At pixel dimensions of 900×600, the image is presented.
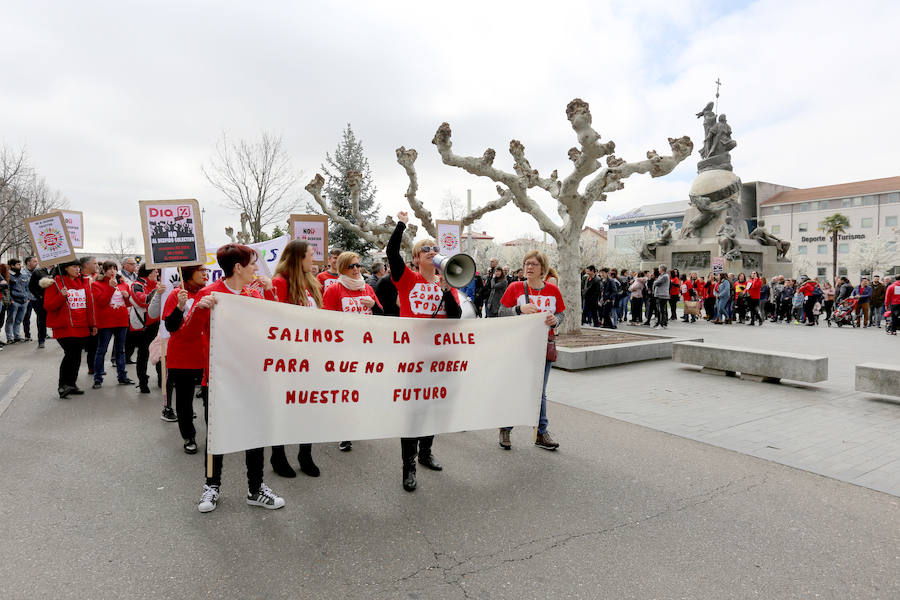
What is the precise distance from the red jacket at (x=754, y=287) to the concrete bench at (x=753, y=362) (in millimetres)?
11310

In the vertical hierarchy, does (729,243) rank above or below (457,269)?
above

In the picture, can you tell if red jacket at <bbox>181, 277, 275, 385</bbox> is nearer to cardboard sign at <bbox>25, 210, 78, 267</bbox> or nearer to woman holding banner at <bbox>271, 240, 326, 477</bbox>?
woman holding banner at <bbox>271, 240, 326, 477</bbox>

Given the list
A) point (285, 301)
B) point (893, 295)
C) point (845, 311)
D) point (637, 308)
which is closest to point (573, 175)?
point (637, 308)

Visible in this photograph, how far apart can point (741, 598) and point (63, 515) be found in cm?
426

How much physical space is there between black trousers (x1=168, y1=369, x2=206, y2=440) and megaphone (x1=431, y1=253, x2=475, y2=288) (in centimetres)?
245

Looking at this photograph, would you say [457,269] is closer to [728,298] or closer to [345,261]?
[345,261]

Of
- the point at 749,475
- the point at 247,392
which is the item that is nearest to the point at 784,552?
the point at 749,475

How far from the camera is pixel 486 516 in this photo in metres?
3.64

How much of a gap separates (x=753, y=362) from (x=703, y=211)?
Answer: 25.8 metres

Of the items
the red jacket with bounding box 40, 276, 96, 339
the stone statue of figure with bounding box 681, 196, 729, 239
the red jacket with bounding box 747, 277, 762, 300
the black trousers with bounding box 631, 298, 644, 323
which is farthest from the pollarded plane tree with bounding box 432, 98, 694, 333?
the stone statue of figure with bounding box 681, 196, 729, 239

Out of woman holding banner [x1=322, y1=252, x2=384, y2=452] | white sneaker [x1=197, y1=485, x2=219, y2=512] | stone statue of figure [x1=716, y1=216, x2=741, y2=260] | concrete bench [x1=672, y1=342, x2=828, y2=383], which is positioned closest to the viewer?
white sneaker [x1=197, y1=485, x2=219, y2=512]

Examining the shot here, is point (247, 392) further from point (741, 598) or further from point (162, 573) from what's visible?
point (741, 598)

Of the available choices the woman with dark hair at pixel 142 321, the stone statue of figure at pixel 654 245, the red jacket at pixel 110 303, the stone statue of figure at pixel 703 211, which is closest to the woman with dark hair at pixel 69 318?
the red jacket at pixel 110 303

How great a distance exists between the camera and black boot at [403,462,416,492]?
13.3 ft
